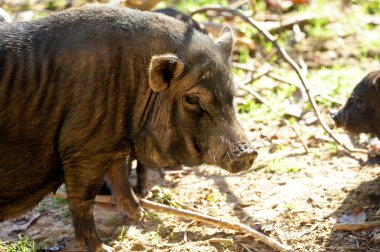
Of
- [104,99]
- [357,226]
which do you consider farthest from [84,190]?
[357,226]

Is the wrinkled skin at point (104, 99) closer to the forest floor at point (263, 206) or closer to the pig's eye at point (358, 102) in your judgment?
the forest floor at point (263, 206)

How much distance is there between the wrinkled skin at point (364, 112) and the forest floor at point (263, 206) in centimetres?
31

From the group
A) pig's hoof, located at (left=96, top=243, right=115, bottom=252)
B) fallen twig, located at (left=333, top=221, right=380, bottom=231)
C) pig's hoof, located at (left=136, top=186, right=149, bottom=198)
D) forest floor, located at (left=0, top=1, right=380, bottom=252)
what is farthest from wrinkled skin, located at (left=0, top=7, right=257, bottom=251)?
pig's hoof, located at (left=136, top=186, right=149, bottom=198)

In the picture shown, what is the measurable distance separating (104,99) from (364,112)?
343 cm

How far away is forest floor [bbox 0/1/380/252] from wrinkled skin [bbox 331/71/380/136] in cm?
31

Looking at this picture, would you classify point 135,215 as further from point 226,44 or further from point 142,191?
point 226,44

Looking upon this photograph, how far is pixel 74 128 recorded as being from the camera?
459 cm

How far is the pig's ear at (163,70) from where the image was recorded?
173 inches

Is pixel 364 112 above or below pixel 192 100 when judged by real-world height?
below

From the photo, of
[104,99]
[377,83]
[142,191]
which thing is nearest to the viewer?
[104,99]

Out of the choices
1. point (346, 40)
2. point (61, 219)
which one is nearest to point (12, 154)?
point (61, 219)

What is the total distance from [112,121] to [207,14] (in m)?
5.95

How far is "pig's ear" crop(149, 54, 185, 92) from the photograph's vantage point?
4398 mm

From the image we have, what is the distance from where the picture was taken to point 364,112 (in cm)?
706
